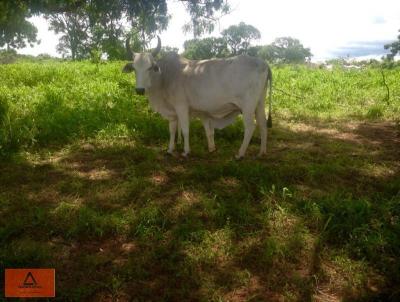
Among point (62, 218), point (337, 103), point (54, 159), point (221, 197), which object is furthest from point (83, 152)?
point (337, 103)

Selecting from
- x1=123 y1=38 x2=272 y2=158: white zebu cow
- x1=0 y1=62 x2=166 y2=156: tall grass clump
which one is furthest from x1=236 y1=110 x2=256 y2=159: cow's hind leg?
x1=0 y1=62 x2=166 y2=156: tall grass clump

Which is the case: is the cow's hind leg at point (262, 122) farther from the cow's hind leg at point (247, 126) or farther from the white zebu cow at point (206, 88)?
the cow's hind leg at point (247, 126)

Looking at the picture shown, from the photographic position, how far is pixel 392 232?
3.59 m

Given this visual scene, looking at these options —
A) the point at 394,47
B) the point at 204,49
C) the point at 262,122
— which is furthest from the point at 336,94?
the point at 204,49

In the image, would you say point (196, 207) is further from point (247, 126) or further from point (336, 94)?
point (336, 94)

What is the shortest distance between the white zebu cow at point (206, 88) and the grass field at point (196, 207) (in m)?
0.44

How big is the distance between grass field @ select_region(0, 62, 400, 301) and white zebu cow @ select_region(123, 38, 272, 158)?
0.44m

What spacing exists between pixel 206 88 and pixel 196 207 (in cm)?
176

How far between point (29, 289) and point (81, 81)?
22.2ft

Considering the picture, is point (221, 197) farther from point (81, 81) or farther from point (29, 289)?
point (81, 81)

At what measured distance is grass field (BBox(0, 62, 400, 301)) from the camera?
123 inches

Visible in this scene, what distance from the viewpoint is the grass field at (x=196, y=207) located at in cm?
312

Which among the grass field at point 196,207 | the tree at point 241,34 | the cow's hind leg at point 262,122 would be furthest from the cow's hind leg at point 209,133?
the tree at point 241,34

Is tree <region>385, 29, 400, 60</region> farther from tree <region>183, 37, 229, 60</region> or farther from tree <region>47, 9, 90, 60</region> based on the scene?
tree <region>183, 37, 229, 60</region>
